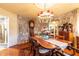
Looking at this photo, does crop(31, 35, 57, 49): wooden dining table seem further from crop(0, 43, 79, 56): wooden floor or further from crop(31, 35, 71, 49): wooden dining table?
crop(0, 43, 79, 56): wooden floor

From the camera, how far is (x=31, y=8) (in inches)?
96.0

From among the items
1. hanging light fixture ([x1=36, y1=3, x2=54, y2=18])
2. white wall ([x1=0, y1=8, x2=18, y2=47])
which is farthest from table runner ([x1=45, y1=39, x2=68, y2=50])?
white wall ([x1=0, y1=8, x2=18, y2=47])

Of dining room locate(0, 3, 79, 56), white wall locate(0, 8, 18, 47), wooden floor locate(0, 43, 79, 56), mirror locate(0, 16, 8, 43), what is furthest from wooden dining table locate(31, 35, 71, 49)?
mirror locate(0, 16, 8, 43)

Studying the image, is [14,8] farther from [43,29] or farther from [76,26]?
[76,26]

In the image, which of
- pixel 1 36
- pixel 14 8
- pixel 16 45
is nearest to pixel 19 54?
pixel 16 45

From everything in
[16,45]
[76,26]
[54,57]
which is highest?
[76,26]

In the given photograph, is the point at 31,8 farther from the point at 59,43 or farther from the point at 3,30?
the point at 59,43

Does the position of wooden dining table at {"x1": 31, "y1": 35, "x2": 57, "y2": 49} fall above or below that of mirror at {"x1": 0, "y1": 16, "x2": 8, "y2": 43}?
below

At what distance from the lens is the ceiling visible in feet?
7.91

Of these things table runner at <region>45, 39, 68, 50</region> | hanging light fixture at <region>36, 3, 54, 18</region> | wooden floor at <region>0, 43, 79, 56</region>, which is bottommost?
wooden floor at <region>0, 43, 79, 56</region>

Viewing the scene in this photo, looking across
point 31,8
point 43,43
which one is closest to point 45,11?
point 31,8

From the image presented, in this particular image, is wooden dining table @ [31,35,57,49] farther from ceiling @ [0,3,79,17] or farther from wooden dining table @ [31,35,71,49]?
ceiling @ [0,3,79,17]

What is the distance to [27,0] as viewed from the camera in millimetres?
2426

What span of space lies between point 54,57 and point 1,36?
1024 mm
